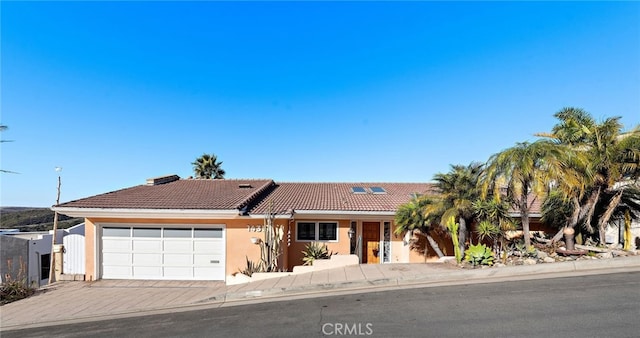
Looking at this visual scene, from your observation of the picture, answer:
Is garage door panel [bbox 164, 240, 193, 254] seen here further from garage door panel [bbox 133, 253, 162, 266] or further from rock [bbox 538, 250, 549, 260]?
rock [bbox 538, 250, 549, 260]

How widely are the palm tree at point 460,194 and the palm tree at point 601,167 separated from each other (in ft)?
8.72

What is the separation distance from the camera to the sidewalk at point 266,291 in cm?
812

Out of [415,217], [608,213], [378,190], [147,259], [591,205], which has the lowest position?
[147,259]

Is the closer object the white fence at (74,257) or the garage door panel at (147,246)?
the garage door panel at (147,246)

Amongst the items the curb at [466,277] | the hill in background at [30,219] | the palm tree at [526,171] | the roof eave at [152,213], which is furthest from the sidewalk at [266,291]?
the hill in background at [30,219]

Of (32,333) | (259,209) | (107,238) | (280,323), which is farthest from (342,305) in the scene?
(107,238)

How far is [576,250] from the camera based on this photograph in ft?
32.4

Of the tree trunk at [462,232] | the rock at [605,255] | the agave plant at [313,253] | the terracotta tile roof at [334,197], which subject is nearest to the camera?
the rock at [605,255]

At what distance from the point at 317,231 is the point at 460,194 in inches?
236

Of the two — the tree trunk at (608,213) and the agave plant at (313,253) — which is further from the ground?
the tree trunk at (608,213)

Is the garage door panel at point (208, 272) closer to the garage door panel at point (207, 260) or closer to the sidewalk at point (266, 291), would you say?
the garage door panel at point (207, 260)

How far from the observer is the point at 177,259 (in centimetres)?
1214

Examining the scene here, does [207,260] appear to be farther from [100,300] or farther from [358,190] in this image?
[358,190]

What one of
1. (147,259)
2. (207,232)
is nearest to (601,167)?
(207,232)
